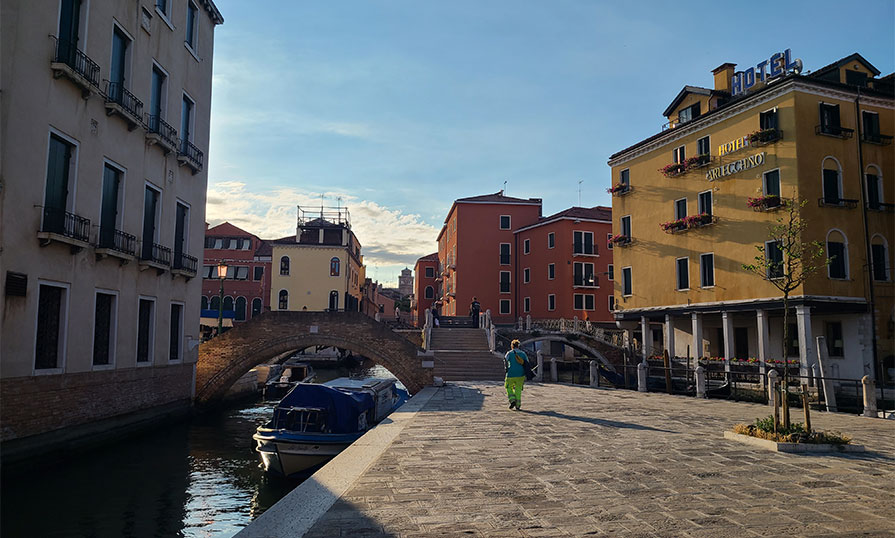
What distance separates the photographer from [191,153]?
19.0 metres

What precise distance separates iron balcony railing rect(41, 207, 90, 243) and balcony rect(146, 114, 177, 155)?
3.78m

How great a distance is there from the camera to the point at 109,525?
359 inches

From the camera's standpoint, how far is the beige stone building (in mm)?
11047

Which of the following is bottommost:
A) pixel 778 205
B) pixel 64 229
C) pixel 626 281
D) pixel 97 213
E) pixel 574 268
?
pixel 64 229

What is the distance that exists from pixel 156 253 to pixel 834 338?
937 inches

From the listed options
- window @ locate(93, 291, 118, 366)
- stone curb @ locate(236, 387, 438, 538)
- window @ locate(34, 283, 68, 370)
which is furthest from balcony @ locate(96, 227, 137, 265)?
stone curb @ locate(236, 387, 438, 538)

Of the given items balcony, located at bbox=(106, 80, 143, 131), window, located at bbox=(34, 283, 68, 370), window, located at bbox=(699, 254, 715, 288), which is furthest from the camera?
window, located at bbox=(699, 254, 715, 288)

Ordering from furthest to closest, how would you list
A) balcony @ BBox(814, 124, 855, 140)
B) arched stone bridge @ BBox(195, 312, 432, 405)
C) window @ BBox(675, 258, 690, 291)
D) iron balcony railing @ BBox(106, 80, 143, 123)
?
window @ BBox(675, 258, 690, 291)
arched stone bridge @ BBox(195, 312, 432, 405)
balcony @ BBox(814, 124, 855, 140)
iron balcony railing @ BBox(106, 80, 143, 123)

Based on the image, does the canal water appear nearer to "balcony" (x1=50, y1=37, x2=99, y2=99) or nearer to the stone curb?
the stone curb

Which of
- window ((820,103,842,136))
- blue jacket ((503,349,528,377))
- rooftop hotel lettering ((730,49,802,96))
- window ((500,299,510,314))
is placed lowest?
blue jacket ((503,349,528,377))

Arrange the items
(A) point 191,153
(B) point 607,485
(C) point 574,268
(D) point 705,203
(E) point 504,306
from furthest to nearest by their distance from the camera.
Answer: (E) point 504,306, (C) point 574,268, (D) point 705,203, (A) point 191,153, (B) point 607,485

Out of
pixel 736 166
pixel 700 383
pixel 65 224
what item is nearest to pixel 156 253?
pixel 65 224

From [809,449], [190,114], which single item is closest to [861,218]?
[809,449]

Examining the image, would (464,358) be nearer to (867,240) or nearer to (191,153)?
(191,153)
